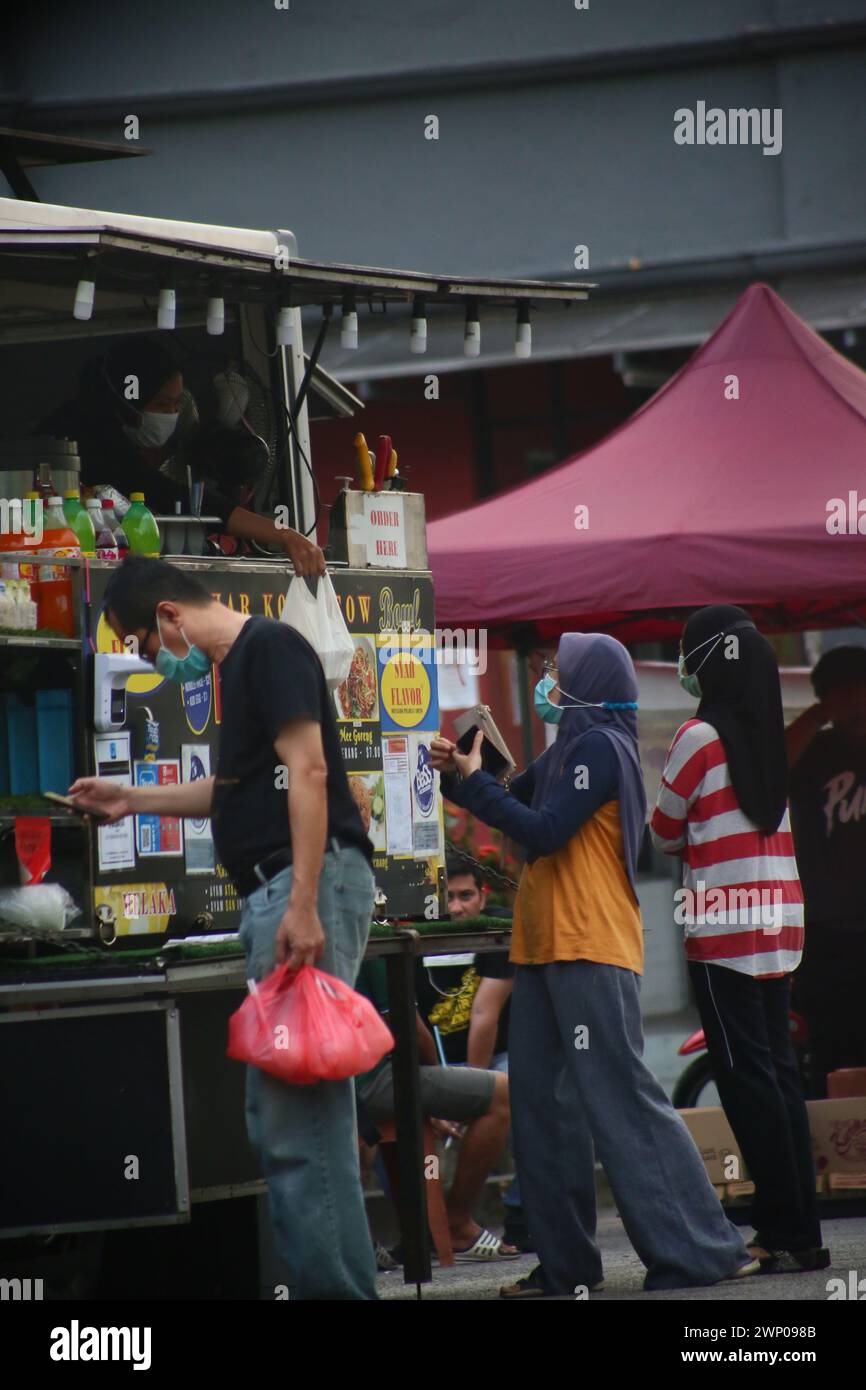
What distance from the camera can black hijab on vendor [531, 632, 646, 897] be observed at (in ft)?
21.1

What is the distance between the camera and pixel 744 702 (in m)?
6.92

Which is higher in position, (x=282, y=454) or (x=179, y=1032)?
(x=282, y=454)

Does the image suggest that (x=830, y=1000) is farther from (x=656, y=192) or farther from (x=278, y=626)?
(x=656, y=192)

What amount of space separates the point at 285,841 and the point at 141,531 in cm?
148

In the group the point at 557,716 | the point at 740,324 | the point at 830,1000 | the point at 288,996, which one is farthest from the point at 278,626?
the point at 740,324

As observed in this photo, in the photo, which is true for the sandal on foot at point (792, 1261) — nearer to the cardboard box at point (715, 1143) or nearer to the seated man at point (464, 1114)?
the cardboard box at point (715, 1143)

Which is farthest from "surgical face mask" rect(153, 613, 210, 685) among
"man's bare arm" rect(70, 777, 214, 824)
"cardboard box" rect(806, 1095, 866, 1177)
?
"cardboard box" rect(806, 1095, 866, 1177)

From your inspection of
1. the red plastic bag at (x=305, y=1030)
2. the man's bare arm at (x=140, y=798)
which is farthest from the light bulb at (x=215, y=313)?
the red plastic bag at (x=305, y=1030)

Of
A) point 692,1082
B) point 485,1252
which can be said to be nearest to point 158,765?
point 485,1252

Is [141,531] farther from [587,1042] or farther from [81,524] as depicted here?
[587,1042]

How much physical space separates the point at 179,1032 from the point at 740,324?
532 cm

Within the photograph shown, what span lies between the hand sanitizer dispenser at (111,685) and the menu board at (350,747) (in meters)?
0.04

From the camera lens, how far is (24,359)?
6793 mm

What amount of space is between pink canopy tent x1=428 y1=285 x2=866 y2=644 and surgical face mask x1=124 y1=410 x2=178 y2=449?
2.47 metres
